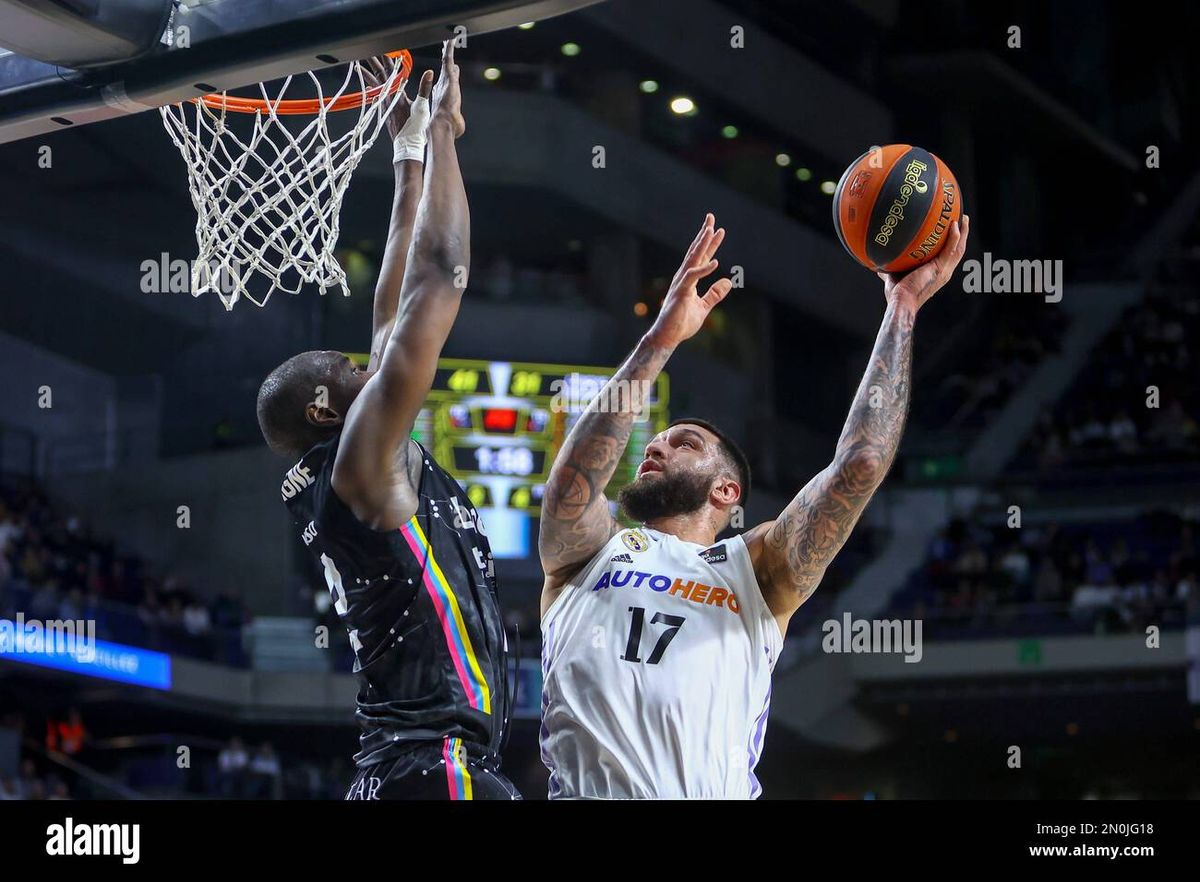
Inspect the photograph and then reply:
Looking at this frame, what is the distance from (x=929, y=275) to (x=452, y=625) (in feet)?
4.36

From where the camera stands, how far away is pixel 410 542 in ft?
9.47

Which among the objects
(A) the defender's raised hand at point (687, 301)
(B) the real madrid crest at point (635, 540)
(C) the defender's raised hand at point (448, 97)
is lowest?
(B) the real madrid crest at point (635, 540)

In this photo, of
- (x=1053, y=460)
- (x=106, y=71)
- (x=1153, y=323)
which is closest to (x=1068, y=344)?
(x=1153, y=323)

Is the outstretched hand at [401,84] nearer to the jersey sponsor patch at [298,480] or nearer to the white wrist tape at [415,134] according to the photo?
the white wrist tape at [415,134]

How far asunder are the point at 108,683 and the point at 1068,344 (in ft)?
29.0

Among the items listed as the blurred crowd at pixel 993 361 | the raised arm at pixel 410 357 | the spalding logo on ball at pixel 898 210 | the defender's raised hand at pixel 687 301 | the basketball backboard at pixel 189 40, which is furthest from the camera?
the blurred crowd at pixel 993 361

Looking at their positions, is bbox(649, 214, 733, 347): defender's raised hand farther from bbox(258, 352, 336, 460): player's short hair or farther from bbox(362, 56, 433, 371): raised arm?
bbox(258, 352, 336, 460): player's short hair

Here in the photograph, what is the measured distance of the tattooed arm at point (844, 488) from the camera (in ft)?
10.5

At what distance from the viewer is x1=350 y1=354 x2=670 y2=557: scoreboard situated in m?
Result: 10.7

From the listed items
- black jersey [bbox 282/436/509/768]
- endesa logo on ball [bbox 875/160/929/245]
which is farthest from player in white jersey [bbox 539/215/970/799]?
black jersey [bbox 282/436/509/768]

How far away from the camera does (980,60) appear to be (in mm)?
14734

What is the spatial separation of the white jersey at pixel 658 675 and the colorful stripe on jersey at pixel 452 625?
0.27 metres

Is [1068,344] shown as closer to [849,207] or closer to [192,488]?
[192,488]

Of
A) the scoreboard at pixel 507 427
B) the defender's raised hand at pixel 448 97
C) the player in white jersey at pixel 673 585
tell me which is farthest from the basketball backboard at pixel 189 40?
the scoreboard at pixel 507 427
